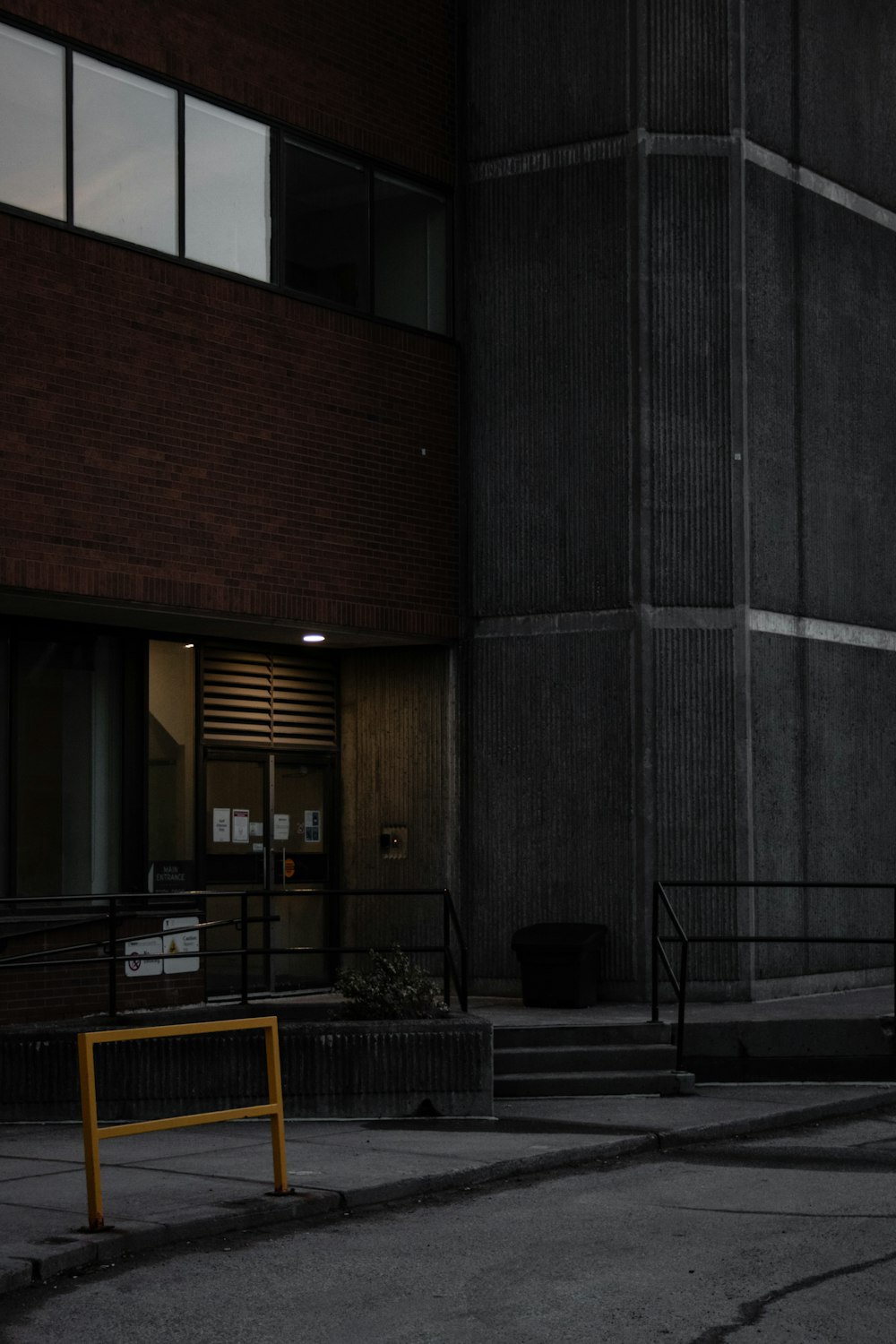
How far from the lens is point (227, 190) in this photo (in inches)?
662

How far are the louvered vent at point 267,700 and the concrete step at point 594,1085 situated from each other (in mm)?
5343

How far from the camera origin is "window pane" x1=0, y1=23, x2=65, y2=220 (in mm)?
14891

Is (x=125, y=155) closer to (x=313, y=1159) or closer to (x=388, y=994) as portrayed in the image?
(x=388, y=994)

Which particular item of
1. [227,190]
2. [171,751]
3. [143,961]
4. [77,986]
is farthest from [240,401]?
[77,986]

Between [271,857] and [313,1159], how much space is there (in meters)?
7.72

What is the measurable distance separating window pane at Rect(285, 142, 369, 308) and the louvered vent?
12.2 ft

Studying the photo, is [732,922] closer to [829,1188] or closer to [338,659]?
[338,659]

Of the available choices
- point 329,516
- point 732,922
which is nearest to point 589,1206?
point 732,922

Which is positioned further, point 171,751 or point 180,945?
point 171,751

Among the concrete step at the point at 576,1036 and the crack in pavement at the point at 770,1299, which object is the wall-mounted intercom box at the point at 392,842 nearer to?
the concrete step at the point at 576,1036

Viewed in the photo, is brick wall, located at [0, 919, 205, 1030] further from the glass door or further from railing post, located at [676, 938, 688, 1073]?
railing post, located at [676, 938, 688, 1073]

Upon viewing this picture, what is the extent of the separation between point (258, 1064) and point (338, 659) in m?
7.30

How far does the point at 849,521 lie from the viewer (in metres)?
19.4

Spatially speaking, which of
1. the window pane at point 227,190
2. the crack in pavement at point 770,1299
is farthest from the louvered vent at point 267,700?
the crack in pavement at point 770,1299
